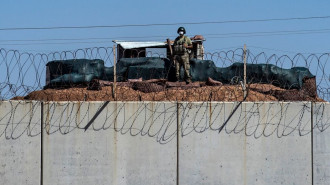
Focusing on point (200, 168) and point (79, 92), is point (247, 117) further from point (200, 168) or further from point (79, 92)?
point (79, 92)

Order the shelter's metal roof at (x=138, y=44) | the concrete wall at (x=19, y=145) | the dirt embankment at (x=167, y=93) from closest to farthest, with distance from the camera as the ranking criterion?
the concrete wall at (x=19, y=145) < the dirt embankment at (x=167, y=93) < the shelter's metal roof at (x=138, y=44)

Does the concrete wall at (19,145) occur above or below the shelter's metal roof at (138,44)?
below

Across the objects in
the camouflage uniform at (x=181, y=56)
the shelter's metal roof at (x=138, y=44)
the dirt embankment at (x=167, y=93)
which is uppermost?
the shelter's metal roof at (x=138, y=44)

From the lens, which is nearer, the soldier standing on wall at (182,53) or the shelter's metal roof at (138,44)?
the soldier standing on wall at (182,53)

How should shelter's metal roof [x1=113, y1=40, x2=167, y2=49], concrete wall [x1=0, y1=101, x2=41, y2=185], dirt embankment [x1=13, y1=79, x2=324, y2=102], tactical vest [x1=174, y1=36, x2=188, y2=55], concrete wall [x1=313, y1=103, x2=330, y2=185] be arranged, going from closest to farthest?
concrete wall [x1=0, y1=101, x2=41, y2=185] → concrete wall [x1=313, y1=103, x2=330, y2=185] → dirt embankment [x1=13, y1=79, x2=324, y2=102] → tactical vest [x1=174, y1=36, x2=188, y2=55] → shelter's metal roof [x1=113, y1=40, x2=167, y2=49]

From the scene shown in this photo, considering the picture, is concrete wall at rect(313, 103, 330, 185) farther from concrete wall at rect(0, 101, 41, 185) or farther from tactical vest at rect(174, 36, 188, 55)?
concrete wall at rect(0, 101, 41, 185)

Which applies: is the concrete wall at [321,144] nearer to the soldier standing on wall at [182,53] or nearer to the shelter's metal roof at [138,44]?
the soldier standing on wall at [182,53]

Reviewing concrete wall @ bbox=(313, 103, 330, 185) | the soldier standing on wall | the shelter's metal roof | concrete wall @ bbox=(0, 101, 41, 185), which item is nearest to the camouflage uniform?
the soldier standing on wall

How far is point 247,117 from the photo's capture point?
11430 mm

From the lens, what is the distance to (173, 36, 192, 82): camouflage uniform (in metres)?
13.9

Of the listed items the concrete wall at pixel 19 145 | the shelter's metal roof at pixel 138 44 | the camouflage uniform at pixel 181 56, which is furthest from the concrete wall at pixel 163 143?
the shelter's metal roof at pixel 138 44

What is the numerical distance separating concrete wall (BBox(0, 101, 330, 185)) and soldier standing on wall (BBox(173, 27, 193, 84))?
8.87ft

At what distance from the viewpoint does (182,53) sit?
1391 centimetres

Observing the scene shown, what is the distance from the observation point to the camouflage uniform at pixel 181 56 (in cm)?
1388
